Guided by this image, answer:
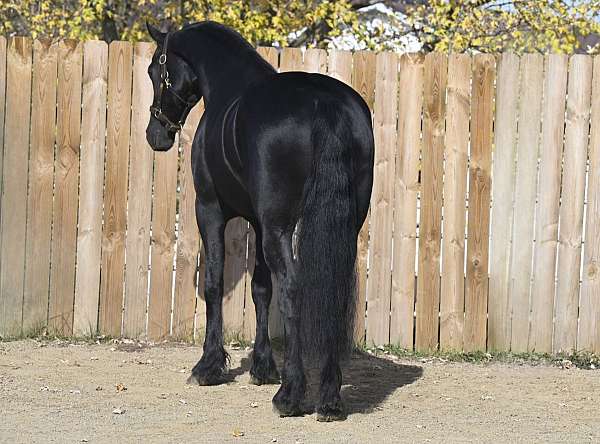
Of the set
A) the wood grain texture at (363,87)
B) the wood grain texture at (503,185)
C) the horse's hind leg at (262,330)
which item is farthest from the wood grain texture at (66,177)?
the wood grain texture at (503,185)

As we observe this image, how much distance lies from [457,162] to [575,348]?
157 cm

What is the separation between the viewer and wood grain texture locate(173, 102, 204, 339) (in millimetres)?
7496

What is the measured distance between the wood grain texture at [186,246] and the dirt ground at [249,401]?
245 mm

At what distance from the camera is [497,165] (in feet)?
24.0

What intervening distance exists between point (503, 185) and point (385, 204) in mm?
850

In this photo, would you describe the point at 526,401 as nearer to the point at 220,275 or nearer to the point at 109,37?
the point at 220,275

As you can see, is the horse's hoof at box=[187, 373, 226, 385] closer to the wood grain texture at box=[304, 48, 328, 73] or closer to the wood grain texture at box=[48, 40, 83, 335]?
the wood grain texture at box=[48, 40, 83, 335]

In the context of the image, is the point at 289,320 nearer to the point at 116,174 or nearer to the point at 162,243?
the point at 162,243

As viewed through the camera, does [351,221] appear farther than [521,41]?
No

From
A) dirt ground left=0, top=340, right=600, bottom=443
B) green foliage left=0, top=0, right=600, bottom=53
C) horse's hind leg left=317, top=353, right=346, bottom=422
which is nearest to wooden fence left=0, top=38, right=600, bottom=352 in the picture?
dirt ground left=0, top=340, right=600, bottom=443

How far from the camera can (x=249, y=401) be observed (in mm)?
5910

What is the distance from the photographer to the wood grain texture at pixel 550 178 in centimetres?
728

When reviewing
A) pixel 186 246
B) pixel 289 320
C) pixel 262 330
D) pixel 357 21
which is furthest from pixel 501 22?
pixel 289 320

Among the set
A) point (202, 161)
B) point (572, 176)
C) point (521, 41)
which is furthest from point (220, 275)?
point (521, 41)
